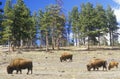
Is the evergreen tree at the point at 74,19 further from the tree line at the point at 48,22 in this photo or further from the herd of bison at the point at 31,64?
the herd of bison at the point at 31,64

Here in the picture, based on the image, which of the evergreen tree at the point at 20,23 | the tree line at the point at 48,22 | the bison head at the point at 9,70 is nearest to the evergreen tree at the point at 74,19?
the tree line at the point at 48,22

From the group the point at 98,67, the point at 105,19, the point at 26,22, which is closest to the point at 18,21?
the point at 26,22

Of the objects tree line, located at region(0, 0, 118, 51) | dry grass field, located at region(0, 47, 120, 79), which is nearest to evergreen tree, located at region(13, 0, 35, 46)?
tree line, located at region(0, 0, 118, 51)

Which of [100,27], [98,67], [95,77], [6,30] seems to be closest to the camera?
[95,77]

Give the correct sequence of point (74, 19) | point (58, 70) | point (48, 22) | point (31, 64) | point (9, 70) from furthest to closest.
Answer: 1. point (74, 19)
2. point (48, 22)
3. point (58, 70)
4. point (31, 64)
5. point (9, 70)

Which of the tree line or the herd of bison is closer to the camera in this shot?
the herd of bison

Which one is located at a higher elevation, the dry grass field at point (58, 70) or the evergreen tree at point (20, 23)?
the evergreen tree at point (20, 23)

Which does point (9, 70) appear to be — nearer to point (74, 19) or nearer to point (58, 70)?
→ point (58, 70)

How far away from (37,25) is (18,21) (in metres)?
31.1

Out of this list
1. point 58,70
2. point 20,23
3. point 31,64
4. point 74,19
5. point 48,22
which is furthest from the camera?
point 74,19

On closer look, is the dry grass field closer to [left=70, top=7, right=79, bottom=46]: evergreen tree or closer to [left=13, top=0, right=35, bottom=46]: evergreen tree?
[left=13, top=0, right=35, bottom=46]: evergreen tree

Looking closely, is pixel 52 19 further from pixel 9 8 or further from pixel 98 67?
pixel 98 67

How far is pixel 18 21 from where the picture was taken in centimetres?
9169

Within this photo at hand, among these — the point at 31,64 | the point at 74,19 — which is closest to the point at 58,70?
the point at 31,64
